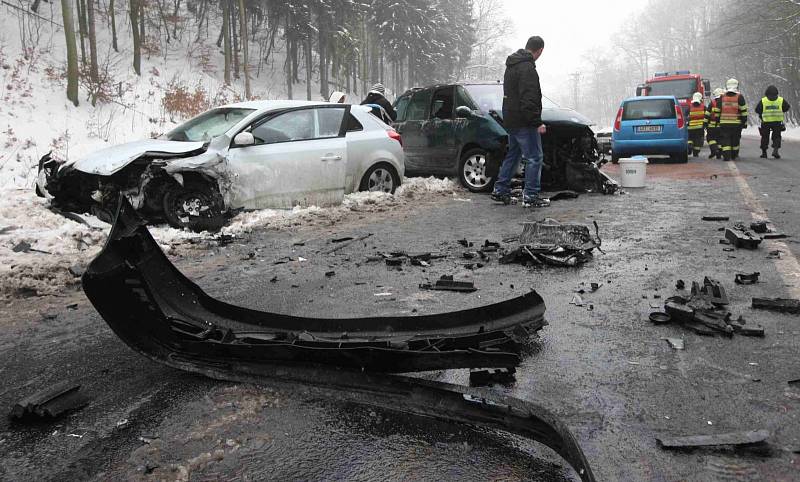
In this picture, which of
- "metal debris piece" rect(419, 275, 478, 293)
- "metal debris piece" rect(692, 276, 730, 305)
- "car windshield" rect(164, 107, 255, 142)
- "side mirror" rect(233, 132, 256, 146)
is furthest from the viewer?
"car windshield" rect(164, 107, 255, 142)

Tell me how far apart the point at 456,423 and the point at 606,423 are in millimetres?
618

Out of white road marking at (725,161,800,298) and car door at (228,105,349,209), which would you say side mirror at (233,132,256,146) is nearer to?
car door at (228,105,349,209)

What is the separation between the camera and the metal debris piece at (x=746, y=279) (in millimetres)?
4293

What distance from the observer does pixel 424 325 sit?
10.2ft

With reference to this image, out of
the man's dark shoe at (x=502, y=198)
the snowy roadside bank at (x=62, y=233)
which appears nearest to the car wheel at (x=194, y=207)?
the snowy roadside bank at (x=62, y=233)

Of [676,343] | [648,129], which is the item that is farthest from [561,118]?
[676,343]

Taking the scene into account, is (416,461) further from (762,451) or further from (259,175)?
(259,175)

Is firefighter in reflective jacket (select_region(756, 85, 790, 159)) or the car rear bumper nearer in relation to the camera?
the car rear bumper

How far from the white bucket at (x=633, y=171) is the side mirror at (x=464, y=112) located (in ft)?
9.42

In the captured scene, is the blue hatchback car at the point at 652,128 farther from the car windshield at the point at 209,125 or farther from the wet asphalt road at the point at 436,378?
the car windshield at the point at 209,125

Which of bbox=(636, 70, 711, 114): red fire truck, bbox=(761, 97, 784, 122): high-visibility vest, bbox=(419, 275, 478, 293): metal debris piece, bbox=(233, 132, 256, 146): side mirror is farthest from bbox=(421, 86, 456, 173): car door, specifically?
bbox=(636, 70, 711, 114): red fire truck

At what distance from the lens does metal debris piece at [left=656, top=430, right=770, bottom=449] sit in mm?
2189

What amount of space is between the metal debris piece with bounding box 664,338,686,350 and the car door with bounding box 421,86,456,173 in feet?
25.2

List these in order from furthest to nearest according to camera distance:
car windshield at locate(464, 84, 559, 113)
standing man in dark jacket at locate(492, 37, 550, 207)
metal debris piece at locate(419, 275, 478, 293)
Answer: car windshield at locate(464, 84, 559, 113), standing man in dark jacket at locate(492, 37, 550, 207), metal debris piece at locate(419, 275, 478, 293)
